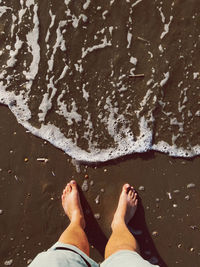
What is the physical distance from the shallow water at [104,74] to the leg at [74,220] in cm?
29

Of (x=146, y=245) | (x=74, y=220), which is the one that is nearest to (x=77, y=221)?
(x=74, y=220)

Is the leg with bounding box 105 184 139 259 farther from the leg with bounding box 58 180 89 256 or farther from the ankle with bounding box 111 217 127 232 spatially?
the leg with bounding box 58 180 89 256

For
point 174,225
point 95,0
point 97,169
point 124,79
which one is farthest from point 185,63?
point 174,225

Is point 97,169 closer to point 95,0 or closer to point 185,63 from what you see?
point 185,63

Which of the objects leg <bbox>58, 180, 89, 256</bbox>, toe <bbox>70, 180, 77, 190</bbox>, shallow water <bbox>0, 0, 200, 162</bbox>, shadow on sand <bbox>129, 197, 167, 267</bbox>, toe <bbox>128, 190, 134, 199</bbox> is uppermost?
shallow water <bbox>0, 0, 200, 162</bbox>

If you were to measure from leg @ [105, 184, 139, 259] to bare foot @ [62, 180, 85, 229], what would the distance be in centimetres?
27

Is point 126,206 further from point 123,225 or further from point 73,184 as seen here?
point 73,184

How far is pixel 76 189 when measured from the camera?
2539 mm

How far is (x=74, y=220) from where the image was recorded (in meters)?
2.48

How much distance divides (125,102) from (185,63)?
1.94 feet

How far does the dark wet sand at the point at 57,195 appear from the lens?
8.29 feet

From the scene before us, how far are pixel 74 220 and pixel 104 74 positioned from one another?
123 cm

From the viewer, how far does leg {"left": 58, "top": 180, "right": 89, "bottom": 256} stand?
2357mm

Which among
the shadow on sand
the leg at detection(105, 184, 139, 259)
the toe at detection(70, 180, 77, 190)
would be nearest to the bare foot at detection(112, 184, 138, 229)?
the leg at detection(105, 184, 139, 259)
